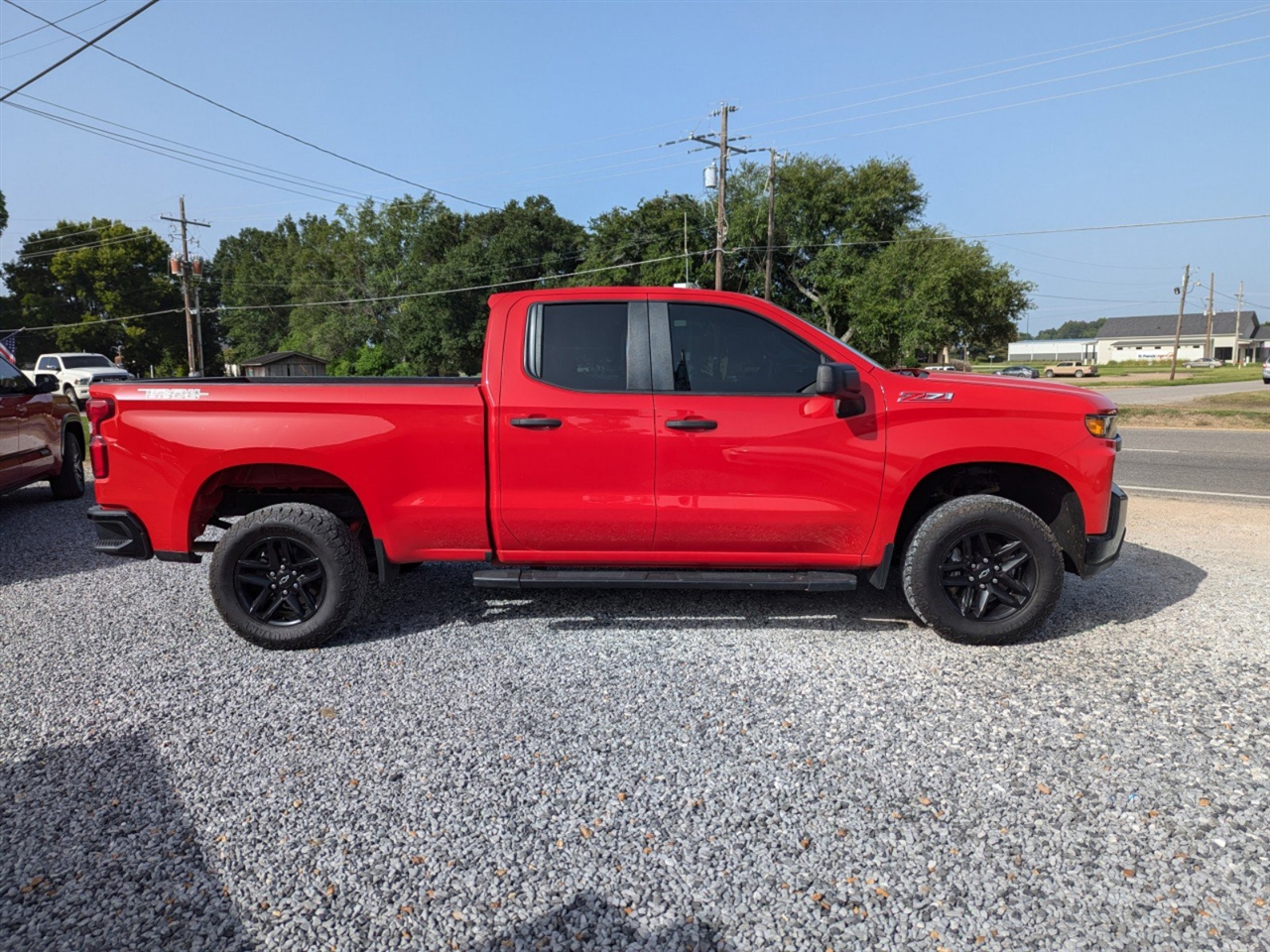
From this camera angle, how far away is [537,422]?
13.9 ft

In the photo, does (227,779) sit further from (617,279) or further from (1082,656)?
(617,279)

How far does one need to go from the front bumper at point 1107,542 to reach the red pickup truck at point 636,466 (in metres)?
0.01

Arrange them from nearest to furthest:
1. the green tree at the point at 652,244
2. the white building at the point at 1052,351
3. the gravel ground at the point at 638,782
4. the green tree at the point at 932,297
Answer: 1. the gravel ground at the point at 638,782
2. the green tree at the point at 932,297
3. the green tree at the point at 652,244
4. the white building at the point at 1052,351

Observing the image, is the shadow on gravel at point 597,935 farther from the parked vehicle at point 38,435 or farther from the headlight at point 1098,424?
the parked vehicle at point 38,435

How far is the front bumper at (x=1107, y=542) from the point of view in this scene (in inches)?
171

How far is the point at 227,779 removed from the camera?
3.04 m

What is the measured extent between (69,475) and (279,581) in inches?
259

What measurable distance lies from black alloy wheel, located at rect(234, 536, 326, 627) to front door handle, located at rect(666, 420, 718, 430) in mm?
2054

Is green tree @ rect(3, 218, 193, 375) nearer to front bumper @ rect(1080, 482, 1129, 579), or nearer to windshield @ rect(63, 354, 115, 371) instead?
windshield @ rect(63, 354, 115, 371)

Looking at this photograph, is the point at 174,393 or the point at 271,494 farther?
the point at 271,494

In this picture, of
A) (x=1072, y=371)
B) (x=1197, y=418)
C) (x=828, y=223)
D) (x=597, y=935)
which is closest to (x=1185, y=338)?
(x=1072, y=371)

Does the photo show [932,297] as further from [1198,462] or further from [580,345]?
[580,345]

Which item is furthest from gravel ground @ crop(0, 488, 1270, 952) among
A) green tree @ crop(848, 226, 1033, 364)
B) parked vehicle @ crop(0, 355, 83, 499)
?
green tree @ crop(848, 226, 1033, 364)

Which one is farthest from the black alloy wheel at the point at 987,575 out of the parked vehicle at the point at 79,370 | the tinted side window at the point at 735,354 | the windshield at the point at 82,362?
the windshield at the point at 82,362
